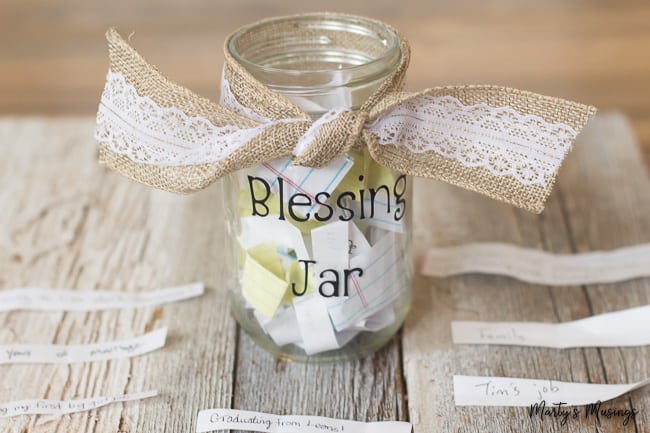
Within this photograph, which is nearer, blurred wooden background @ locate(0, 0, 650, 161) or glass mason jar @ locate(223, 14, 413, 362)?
glass mason jar @ locate(223, 14, 413, 362)

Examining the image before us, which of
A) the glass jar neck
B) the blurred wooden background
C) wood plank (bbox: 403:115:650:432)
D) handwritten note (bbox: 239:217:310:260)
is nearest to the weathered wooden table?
wood plank (bbox: 403:115:650:432)

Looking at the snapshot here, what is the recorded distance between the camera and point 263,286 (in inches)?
27.0

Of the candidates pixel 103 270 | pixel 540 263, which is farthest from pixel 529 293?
pixel 103 270

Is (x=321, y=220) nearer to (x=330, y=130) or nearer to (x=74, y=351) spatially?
(x=330, y=130)

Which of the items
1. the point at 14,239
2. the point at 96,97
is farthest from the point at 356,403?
the point at 96,97

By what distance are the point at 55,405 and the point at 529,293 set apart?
1.54ft

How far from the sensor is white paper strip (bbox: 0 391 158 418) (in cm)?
67

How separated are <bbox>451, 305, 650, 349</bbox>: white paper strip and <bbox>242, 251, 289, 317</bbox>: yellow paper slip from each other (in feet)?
0.61

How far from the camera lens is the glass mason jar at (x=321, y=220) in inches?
25.0

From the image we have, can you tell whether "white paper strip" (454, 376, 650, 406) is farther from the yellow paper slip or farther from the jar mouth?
the jar mouth

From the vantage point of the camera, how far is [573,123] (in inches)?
23.8

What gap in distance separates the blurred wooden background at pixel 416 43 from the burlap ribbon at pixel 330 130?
714mm

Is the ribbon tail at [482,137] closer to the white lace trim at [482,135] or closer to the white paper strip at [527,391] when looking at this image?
the white lace trim at [482,135]

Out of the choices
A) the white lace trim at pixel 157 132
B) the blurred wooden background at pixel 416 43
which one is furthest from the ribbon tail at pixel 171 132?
the blurred wooden background at pixel 416 43
